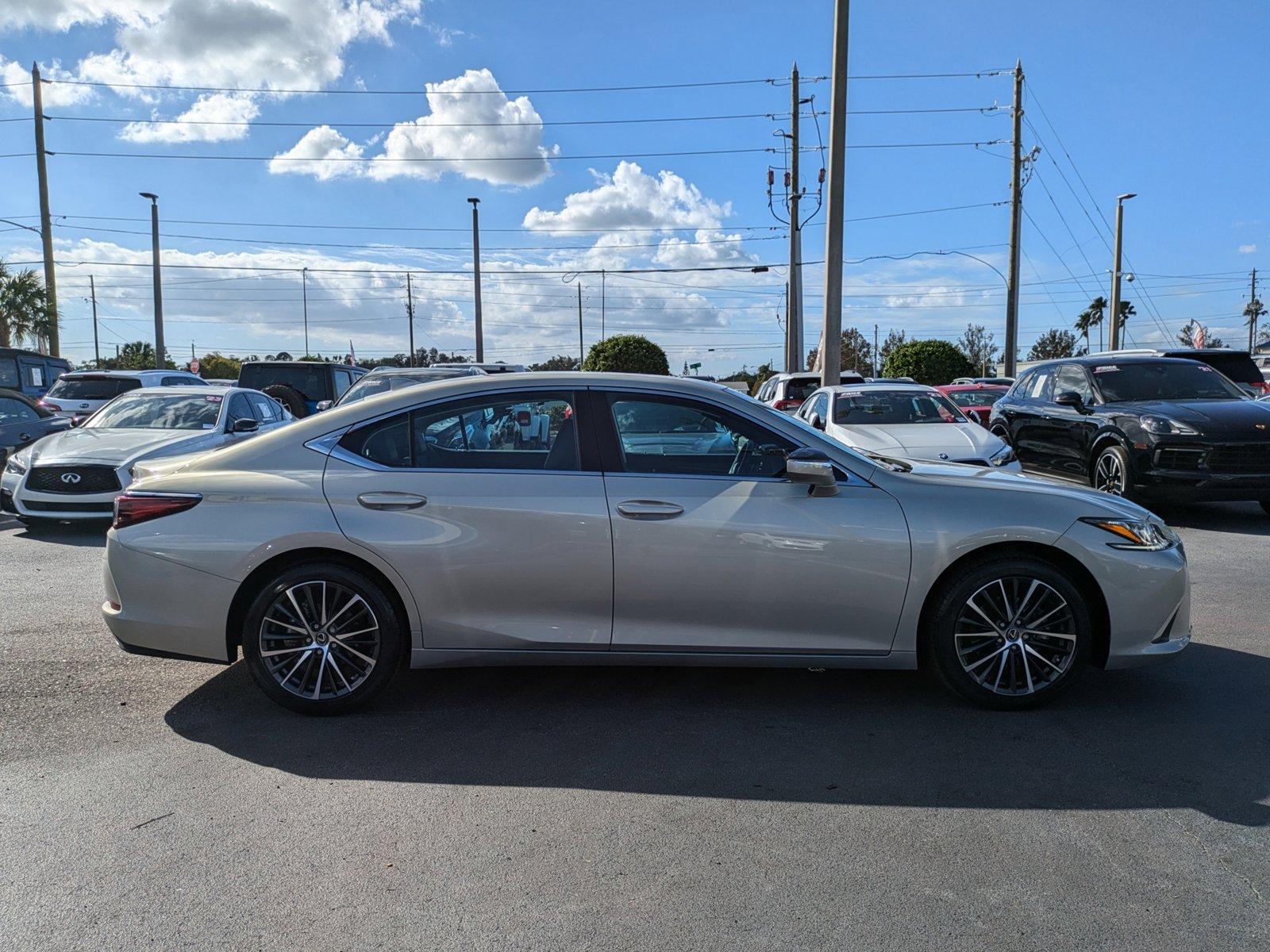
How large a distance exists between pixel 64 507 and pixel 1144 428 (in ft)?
35.6

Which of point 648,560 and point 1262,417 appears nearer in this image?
point 648,560

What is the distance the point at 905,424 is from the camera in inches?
431

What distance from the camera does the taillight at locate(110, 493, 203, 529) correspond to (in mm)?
4352

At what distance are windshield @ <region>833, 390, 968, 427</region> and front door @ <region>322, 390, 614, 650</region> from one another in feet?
24.3

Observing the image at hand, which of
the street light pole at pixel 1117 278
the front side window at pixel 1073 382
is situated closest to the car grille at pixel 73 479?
the front side window at pixel 1073 382

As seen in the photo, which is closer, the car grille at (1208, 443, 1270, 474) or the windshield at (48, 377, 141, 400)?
the car grille at (1208, 443, 1270, 474)

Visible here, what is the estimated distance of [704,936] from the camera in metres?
2.69

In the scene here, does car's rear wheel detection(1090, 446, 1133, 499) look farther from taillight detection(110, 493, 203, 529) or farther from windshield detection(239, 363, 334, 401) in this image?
windshield detection(239, 363, 334, 401)

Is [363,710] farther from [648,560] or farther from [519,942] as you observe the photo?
[519,942]

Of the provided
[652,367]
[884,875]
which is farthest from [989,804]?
[652,367]

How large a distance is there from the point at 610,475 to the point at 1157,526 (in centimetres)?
261

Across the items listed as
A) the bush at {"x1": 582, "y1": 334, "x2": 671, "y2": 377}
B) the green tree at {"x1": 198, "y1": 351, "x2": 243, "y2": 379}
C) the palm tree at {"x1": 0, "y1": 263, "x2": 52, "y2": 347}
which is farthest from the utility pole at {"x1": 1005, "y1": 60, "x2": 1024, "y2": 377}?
the green tree at {"x1": 198, "y1": 351, "x2": 243, "y2": 379}

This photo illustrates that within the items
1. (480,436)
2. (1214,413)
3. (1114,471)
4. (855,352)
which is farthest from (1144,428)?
(855,352)

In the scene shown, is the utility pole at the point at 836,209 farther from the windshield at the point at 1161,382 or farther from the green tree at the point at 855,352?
the green tree at the point at 855,352
